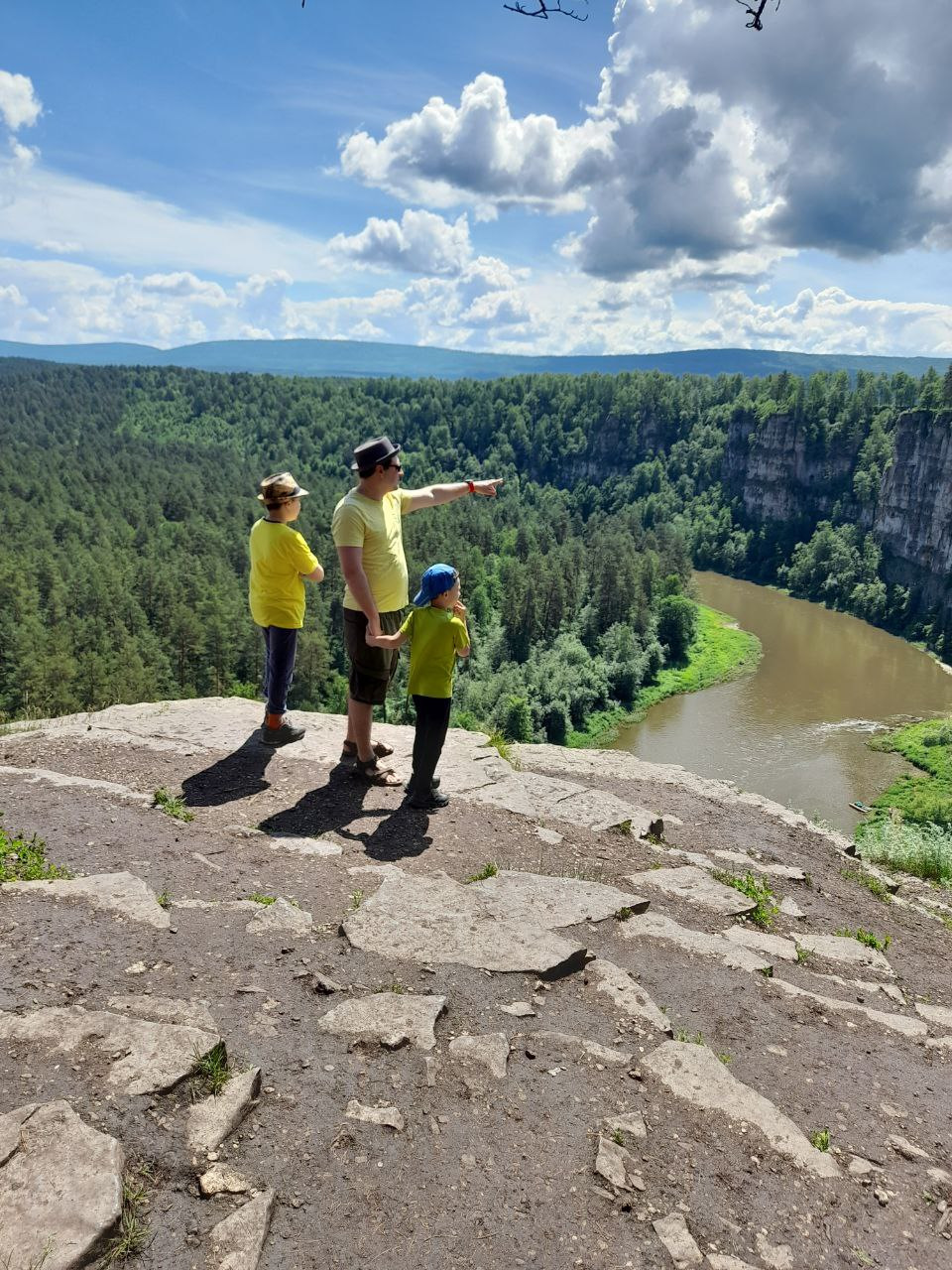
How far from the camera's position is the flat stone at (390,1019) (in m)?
4.30

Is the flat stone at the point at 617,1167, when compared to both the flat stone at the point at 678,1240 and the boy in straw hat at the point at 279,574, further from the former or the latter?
the boy in straw hat at the point at 279,574

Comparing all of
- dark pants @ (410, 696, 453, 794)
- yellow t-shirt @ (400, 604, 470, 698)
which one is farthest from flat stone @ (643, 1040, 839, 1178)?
yellow t-shirt @ (400, 604, 470, 698)

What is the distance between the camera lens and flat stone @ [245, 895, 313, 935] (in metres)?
5.22

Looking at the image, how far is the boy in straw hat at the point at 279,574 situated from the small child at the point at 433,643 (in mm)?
1471

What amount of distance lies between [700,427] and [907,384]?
3506 cm

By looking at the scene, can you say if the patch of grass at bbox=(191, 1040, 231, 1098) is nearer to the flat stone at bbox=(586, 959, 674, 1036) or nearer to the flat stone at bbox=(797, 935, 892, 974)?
the flat stone at bbox=(586, 959, 674, 1036)

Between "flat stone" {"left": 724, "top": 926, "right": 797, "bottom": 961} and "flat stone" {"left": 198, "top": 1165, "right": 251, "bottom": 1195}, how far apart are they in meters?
4.16

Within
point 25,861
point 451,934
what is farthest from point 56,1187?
point 25,861

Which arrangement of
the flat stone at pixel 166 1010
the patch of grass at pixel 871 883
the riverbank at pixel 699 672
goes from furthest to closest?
the riverbank at pixel 699 672
the patch of grass at pixel 871 883
the flat stone at pixel 166 1010

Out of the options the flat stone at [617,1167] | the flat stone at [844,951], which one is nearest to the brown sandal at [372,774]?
the flat stone at [844,951]

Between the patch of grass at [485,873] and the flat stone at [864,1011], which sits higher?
the patch of grass at [485,873]

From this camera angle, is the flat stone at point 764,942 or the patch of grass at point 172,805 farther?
the patch of grass at point 172,805

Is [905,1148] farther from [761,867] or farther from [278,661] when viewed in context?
[278,661]

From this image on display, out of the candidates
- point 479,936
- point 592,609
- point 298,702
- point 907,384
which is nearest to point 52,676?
point 298,702
